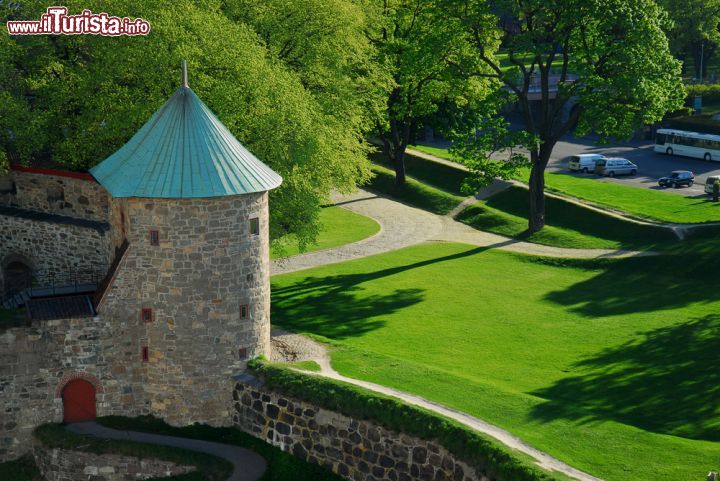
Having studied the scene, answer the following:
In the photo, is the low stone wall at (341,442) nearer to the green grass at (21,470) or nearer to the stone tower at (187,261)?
the stone tower at (187,261)

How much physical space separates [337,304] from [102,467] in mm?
17337

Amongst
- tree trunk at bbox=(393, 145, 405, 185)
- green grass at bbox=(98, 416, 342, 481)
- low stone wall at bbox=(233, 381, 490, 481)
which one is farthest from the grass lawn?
tree trunk at bbox=(393, 145, 405, 185)

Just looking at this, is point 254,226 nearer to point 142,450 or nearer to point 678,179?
point 142,450

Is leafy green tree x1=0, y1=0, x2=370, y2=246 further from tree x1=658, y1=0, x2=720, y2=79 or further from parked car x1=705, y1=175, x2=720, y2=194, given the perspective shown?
tree x1=658, y1=0, x2=720, y2=79

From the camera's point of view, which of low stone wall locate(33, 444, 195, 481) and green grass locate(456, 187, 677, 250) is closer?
low stone wall locate(33, 444, 195, 481)

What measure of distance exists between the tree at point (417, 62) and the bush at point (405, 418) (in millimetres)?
31616

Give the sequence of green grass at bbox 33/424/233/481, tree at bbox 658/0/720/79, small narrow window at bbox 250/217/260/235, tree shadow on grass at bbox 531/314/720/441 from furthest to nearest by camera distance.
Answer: tree at bbox 658/0/720/79 → small narrow window at bbox 250/217/260/235 → tree shadow on grass at bbox 531/314/720/441 → green grass at bbox 33/424/233/481

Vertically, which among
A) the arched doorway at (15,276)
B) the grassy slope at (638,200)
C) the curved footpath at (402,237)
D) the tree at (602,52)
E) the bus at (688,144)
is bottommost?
the curved footpath at (402,237)

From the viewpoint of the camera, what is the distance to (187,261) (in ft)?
138

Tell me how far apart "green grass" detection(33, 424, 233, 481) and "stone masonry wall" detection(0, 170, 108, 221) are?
430 inches

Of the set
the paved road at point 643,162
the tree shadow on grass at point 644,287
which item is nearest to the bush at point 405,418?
the tree shadow on grass at point 644,287

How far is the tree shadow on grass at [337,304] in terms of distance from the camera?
171 ft

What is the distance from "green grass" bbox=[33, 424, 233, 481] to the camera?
41.2 metres

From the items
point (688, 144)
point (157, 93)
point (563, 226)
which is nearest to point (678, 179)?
point (688, 144)
